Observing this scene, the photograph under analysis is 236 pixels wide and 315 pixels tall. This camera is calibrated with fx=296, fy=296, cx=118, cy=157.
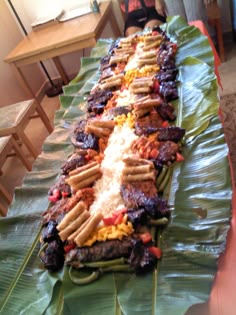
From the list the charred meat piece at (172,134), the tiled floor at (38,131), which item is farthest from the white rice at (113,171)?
the tiled floor at (38,131)

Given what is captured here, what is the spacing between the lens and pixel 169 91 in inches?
82.9

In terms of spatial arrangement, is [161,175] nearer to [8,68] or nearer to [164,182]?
[164,182]

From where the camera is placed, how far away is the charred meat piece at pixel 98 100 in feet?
7.34

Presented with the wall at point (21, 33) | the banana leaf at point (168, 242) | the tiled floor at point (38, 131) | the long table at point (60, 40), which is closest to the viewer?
the banana leaf at point (168, 242)

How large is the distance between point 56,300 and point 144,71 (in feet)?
6.08

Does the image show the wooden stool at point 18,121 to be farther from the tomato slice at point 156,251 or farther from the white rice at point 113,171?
the tomato slice at point 156,251

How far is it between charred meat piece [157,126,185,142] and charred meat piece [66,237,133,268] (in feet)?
2.20

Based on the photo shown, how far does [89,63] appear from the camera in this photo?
3.15 meters

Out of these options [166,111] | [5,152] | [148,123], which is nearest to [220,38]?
[166,111]

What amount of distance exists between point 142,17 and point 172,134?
2841 millimetres

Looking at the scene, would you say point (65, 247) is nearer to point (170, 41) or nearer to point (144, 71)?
point (144, 71)

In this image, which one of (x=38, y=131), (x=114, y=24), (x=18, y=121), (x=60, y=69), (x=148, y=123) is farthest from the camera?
(x=60, y=69)

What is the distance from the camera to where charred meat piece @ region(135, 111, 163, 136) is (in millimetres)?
1806

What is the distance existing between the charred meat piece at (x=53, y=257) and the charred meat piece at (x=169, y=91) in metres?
1.27
